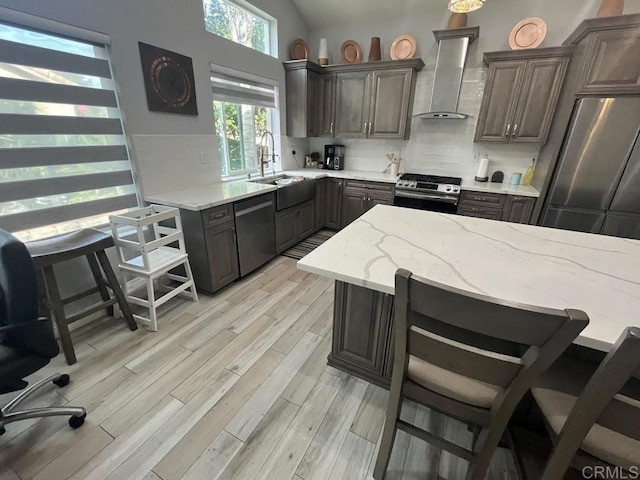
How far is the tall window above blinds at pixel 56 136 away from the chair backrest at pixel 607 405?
9.47ft

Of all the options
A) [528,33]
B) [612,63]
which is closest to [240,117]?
[528,33]

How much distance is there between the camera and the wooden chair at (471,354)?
67 centimetres

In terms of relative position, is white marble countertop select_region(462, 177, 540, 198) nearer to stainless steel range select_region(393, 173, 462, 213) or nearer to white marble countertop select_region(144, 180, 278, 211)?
stainless steel range select_region(393, 173, 462, 213)

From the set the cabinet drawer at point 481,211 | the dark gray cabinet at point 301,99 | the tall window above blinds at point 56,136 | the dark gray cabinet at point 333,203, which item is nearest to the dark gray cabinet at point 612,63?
the cabinet drawer at point 481,211

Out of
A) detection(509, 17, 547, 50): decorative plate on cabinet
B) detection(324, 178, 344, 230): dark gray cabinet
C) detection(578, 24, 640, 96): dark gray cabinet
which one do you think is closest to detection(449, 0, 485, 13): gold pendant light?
detection(578, 24, 640, 96): dark gray cabinet

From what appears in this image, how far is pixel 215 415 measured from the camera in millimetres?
1500

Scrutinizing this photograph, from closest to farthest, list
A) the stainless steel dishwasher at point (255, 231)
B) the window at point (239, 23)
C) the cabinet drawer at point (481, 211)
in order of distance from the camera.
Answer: the stainless steel dishwasher at point (255, 231)
the window at point (239, 23)
the cabinet drawer at point (481, 211)

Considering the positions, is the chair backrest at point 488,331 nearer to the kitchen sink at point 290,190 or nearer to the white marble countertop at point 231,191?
the white marble countertop at point 231,191

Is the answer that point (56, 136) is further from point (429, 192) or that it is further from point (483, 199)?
point (483, 199)

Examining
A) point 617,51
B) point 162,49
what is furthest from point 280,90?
point 617,51

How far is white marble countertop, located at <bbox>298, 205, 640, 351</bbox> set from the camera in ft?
3.28

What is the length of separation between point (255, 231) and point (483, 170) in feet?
9.64

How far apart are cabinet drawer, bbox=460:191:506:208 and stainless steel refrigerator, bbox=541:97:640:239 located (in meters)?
0.44

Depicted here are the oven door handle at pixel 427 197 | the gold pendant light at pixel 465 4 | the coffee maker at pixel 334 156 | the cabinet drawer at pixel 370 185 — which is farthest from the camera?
the coffee maker at pixel 334 156
